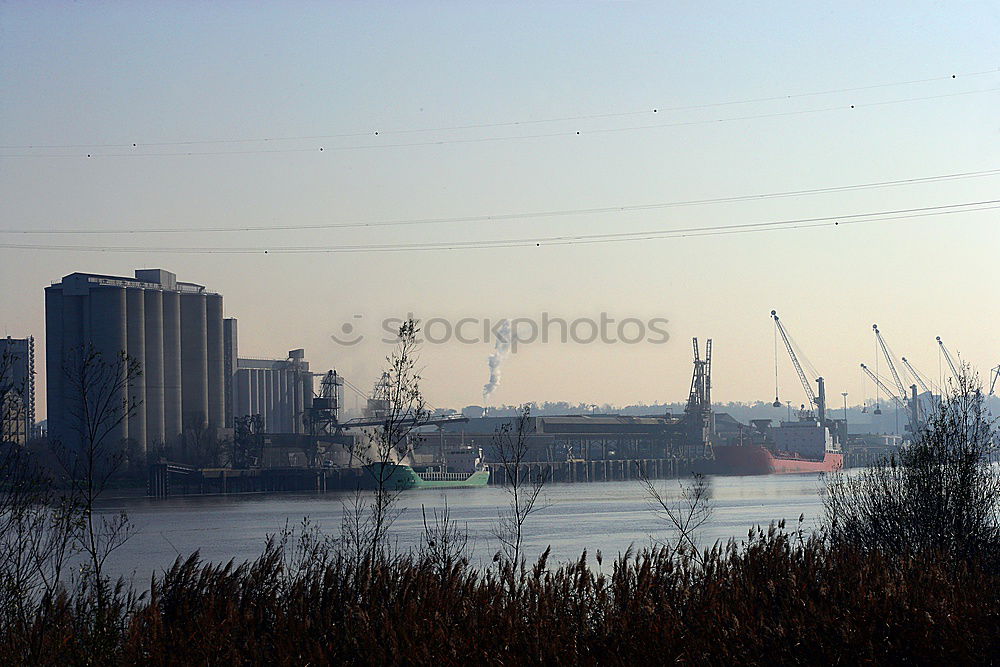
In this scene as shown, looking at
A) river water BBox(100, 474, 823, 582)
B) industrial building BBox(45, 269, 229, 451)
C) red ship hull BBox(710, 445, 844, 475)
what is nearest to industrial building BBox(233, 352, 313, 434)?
industrial building BBox(45, 269, 229, 451)

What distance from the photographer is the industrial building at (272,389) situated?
148 meters

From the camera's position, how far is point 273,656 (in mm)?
8789

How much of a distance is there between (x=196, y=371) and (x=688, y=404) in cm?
5947

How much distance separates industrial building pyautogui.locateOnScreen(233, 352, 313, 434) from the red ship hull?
164 feet

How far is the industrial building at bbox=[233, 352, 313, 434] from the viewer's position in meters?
148

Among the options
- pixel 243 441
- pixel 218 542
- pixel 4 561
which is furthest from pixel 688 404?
pixel 4 561

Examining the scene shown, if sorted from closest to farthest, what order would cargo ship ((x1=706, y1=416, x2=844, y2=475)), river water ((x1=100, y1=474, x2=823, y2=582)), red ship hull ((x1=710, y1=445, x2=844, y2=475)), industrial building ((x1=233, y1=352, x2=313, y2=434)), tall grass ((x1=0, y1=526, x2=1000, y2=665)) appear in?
tall grass ((x1=0, y1=526, x2=1000, y2=665)) → river water ((x1=100, y1=474, x2=823, y2=582)) → red ship hull ((x1=710, y1=445, x2=844, y2=475)) → cargo ship ((x1=706, y1=416, x2=844, y2=475)) → industrial building ((x1=233, y1=352, x2=313, y2=434))

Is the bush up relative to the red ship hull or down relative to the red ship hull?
up

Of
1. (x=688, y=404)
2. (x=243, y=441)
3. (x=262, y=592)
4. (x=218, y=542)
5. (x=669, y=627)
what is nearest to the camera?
(x=669, y=627)

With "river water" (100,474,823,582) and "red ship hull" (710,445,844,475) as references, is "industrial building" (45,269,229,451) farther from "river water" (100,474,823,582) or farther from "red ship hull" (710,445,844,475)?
"red ship hull" (710,445,844,475)

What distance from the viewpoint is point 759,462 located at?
4811 inches

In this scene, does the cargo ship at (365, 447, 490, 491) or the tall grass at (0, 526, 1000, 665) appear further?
the cargo ship at (365, 447, 490, 491)

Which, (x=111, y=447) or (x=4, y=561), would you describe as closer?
(x=4, y=561)

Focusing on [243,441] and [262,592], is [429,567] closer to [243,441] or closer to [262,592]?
[262,592]
